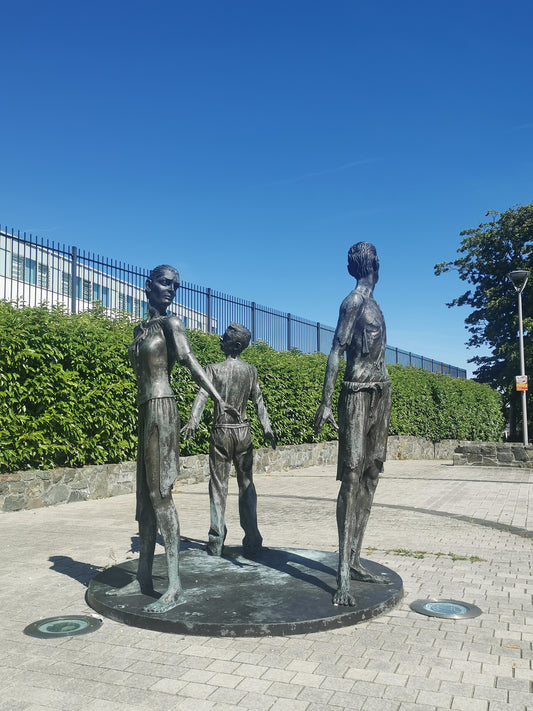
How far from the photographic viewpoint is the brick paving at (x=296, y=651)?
3031 mm

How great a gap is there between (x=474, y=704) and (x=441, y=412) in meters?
25.5

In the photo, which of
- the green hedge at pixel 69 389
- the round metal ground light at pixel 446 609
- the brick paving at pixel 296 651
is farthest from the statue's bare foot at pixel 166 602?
the green hedge at pixel 69 389

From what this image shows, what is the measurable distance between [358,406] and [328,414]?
242 millimetres

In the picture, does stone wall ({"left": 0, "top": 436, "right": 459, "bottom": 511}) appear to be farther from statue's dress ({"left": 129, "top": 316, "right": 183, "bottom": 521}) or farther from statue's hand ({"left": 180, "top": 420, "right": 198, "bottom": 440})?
statue's dress ({"left": 129, "top": 316, "right": 183, "bottom": 521})

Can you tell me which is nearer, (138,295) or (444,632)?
(444,632)

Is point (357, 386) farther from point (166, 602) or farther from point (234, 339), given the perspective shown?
point (166, 602)

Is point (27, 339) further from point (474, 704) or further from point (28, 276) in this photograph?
point (474, 704)

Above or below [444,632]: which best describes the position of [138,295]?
above

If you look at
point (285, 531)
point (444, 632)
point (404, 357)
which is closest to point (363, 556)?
point (285, 531)

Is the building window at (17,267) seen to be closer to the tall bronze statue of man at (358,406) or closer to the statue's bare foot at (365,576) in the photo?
the tall bronze statue of man at (358,406)

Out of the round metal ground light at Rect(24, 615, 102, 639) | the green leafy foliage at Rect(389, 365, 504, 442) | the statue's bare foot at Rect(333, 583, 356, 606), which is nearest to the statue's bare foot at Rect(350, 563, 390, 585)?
the statue's bare foot at Rect(333, 583, 356, 606)

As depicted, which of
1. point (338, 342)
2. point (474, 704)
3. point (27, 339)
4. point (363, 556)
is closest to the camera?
point (474, 704)

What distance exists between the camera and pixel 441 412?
2747 centimetres

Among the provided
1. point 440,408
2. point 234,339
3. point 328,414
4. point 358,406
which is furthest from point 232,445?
point 440,408
